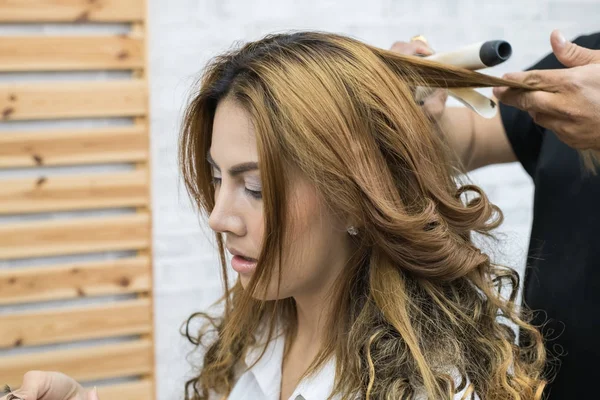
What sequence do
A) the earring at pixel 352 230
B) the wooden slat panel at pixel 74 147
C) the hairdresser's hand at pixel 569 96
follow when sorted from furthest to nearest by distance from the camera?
1. the wooden slat panel at pixel 74 147
2. the earring at pixel 352 230
3. the hairdresser's hand at pixel 569 96

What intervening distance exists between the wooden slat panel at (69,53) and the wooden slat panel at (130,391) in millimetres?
1087

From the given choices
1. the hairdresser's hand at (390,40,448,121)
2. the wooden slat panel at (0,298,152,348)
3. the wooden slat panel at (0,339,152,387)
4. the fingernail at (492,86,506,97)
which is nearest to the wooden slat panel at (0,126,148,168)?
the wooden slat panel at (0,298,152,348)

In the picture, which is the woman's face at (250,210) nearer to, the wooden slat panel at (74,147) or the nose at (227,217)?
the nose at (227,217)

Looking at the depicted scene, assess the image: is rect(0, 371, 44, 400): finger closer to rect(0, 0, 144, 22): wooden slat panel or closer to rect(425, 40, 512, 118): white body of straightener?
rect(425, 40, 512, 118): white body of straightener

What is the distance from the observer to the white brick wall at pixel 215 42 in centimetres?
257

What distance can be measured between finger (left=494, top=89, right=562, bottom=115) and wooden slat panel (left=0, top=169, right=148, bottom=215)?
4.64ft

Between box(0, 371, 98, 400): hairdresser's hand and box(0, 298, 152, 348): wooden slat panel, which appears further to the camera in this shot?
box(0, 298, 152, 348): wooden slat panel

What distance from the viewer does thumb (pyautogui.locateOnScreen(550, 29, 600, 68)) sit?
1.42m

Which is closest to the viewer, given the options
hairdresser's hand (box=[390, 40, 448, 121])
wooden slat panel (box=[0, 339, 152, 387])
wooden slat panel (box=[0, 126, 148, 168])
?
hairdresser's hand (box=[390, 40, 448, 121])

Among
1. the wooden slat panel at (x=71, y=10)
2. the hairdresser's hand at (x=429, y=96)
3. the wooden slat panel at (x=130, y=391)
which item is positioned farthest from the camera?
the wooden slat panel at (x=130, y=391)

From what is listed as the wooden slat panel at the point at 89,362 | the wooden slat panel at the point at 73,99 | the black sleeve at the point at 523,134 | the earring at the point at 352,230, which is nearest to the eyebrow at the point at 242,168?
the earring at the point at 352,230

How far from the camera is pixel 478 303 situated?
150 cm

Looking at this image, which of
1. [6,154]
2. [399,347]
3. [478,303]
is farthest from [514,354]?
[6,154]

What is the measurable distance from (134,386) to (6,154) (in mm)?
905
